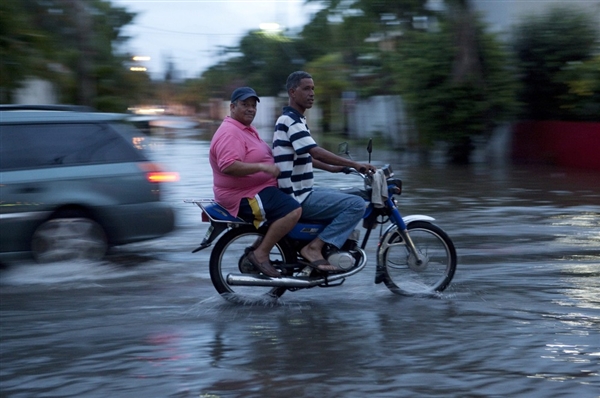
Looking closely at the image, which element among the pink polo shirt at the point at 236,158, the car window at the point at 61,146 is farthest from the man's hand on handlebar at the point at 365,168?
the car window at the point at 61,146

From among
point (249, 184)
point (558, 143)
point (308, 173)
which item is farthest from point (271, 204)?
point (558, 143)

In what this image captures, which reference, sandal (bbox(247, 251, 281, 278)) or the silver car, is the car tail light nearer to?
the silver car

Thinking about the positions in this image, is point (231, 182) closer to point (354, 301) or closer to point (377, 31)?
point (354, 301)

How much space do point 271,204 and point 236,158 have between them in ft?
1.62

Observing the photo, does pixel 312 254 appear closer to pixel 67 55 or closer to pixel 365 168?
pixel 365 168

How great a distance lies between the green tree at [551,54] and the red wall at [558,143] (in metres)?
0.40

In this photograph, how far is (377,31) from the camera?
28547mm

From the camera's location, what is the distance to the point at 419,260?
285 inches

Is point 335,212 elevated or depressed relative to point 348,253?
elevated

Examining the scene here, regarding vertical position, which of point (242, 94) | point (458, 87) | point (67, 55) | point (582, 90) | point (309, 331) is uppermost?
point (67, 55)

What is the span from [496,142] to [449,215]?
428 inches

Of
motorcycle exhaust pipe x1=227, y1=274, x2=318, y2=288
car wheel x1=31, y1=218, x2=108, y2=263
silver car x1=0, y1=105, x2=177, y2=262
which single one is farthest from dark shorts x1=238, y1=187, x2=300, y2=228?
car wheel x1=31, y1=218, x2=108, y2=263

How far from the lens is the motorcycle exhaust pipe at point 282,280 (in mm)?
6945

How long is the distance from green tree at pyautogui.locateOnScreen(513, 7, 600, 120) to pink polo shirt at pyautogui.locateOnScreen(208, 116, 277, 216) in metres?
14.7
